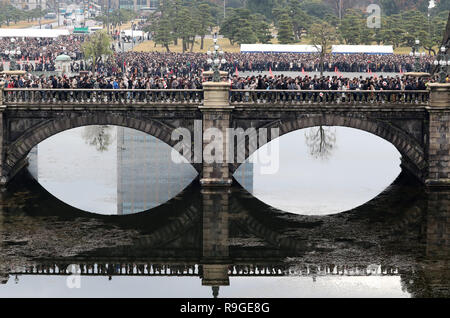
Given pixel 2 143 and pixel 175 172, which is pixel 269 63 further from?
pixel 2 143

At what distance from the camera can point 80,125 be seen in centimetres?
6731

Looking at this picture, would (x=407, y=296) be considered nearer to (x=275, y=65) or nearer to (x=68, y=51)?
(x=275, y=65)

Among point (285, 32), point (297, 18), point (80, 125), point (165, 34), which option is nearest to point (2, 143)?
point (80, 125)

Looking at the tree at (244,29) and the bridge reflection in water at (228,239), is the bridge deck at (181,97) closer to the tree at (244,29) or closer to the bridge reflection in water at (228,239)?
the bridge reflection in water at (228,239)

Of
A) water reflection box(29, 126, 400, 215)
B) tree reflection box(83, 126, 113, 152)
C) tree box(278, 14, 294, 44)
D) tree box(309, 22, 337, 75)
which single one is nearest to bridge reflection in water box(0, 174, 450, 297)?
water reflection box(29, 126, 400, 215)

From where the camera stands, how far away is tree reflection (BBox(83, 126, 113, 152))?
94.2 meters

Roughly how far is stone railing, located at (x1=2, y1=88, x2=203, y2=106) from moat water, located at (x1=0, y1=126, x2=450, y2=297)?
645 centimetres

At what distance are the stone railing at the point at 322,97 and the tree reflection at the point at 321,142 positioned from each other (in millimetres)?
19466

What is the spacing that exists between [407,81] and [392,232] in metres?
19.5

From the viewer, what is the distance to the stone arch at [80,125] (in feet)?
221

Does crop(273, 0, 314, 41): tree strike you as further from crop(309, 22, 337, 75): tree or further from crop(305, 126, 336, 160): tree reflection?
crop(305, 126, 336, 160): tree reflection
